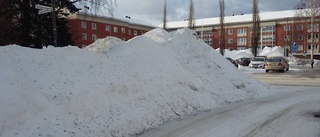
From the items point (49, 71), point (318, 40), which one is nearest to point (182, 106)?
point (49, 71)

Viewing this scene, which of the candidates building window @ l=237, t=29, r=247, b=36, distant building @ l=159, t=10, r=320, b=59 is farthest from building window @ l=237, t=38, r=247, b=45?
building window @ l=237, t=29, r=247, b=36

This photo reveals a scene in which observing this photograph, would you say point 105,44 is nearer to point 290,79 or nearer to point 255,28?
point 290,79

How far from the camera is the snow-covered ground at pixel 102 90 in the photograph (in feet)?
21.6

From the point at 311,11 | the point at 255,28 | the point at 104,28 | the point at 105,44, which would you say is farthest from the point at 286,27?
the point at 105,44

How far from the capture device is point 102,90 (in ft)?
27.4

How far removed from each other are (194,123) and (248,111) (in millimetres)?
2515

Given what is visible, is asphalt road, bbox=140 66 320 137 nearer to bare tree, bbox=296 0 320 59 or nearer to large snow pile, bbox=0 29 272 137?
large snow pile, bbox=0 29 272 137

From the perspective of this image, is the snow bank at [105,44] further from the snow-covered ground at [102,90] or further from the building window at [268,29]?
the building window at [268,29]

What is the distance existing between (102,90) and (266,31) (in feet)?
284

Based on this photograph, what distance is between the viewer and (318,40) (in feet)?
A: 266

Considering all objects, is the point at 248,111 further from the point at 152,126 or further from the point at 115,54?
the point at 115,54

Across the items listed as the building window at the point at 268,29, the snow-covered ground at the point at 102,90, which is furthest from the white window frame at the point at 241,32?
the snow-covered ground at the point at 102,90

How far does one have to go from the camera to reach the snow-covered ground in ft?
21.6

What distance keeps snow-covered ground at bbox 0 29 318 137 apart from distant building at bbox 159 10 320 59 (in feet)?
226
